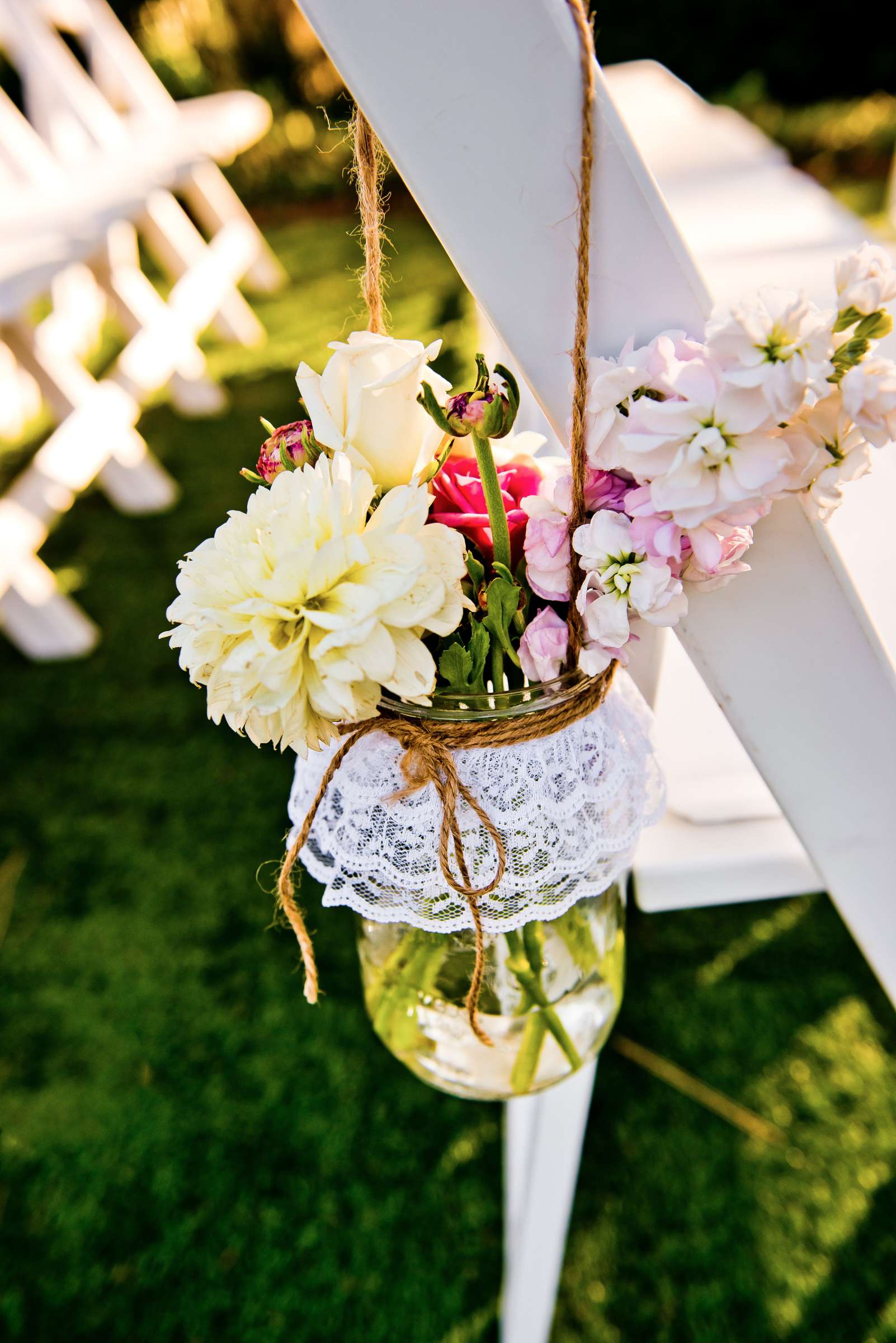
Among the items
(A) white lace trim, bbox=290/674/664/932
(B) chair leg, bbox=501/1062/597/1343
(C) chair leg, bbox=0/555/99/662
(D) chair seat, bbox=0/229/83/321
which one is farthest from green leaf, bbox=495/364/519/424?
(C) chair leg, bbox=0/555/99/662

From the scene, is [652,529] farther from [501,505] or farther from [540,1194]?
[540,1194]

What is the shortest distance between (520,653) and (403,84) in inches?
11.8

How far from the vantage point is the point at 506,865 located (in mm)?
620

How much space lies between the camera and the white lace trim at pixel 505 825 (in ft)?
1.97

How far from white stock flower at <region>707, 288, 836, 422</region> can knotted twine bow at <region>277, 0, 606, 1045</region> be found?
3.0 inches

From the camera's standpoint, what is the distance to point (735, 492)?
44 centimetres

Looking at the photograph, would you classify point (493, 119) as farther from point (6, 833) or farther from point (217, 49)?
point (217, 49)

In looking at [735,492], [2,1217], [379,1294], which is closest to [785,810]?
[735,492]

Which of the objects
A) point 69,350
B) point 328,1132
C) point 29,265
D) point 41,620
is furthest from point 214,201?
point 328,1132

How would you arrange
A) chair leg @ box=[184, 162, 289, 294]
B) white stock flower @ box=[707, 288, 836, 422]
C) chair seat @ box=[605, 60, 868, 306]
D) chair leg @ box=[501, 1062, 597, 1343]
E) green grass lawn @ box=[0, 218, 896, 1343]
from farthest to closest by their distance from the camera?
chair leg @ box=[184, 162, 289, 294]
chair seat @ box=[605, 60, 868, 306]
green grass lawn @ box=[0, 218, 896, 1343]
chair leg @ box=[501, 1062, 597, 1343]
white stock flower @ box=[707, 288, 836, 422]

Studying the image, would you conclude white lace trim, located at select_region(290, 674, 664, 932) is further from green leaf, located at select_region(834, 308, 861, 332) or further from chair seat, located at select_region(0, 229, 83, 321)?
chair seat, located at select_region(0, 229, 83, 321)

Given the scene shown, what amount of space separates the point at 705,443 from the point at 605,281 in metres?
0.11

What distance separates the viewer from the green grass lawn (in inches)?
43.3

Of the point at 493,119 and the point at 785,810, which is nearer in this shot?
the point at 493,119
